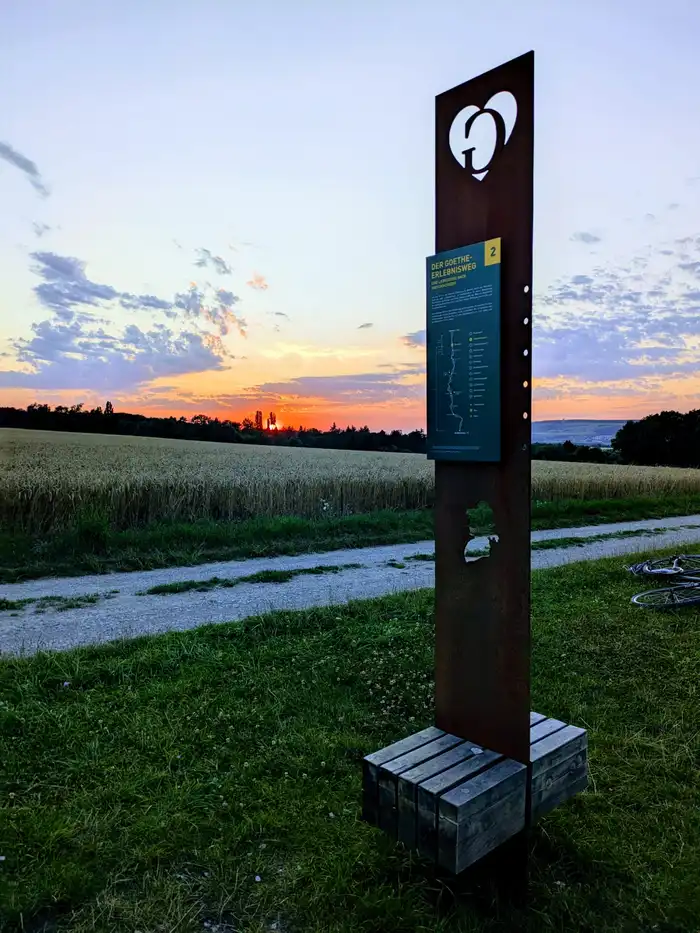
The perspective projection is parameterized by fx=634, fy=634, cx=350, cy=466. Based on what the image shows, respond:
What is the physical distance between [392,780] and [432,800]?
24 centimetres

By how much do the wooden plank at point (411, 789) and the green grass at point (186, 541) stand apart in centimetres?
838

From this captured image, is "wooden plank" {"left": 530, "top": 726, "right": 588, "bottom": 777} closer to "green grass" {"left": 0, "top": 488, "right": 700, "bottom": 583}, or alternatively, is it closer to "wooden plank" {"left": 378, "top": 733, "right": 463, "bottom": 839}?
"wooden plank" {"left": 378, "top": 733, "right": 463, "bottom": 839}

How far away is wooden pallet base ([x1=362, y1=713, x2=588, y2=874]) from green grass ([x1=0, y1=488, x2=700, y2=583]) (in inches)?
325

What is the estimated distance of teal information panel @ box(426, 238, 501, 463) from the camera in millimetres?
2826

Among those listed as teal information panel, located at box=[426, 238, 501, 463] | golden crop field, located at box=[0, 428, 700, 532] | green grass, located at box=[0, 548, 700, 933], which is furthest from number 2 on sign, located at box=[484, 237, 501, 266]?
golden crop field, located at box=[0, 428, 700, 532]

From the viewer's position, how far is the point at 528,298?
274 cm

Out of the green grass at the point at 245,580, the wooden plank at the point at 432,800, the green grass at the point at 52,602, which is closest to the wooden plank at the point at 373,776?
the wooden plank at the point at 432,800

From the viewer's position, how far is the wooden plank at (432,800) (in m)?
2.60

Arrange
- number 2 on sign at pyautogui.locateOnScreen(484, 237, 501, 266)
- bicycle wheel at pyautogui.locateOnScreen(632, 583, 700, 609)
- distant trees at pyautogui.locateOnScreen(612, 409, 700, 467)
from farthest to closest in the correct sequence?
distant trees at pyautogui.locateOnScreen(612, 409, 700, 467) < bicycle wheel at pyautogui.locateOnScreen(632, 583, 700, 609) < number 2 on sign at pyautogui.locateOnScreen(484, 237, 501, 266)

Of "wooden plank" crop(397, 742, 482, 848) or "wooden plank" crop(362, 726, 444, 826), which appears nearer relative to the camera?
"wooden plank" crop(397, 742, 482, 848)

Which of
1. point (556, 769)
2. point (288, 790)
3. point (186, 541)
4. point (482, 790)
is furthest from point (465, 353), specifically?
point (186, 541)

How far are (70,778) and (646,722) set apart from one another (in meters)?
3.87

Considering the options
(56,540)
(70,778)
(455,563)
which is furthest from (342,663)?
(56,540)

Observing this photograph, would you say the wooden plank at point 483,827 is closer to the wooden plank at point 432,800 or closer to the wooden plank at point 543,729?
the wooden plank at point 432,800
